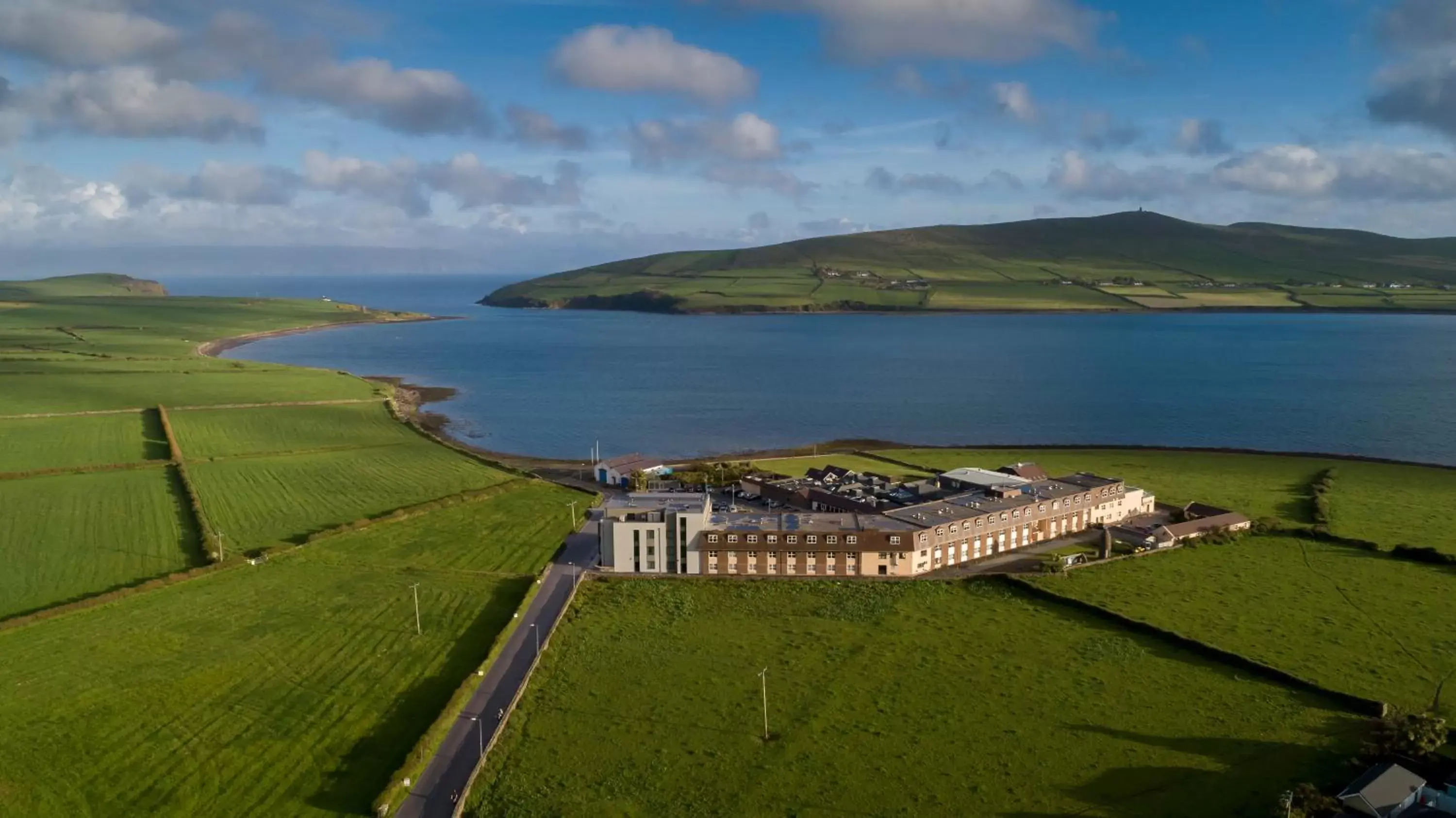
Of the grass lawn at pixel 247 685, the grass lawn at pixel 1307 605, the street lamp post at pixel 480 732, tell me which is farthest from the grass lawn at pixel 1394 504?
the street lamp post at pixel 480 732

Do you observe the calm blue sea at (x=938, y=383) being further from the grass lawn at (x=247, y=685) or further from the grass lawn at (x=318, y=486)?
the grass lawn at (x=247, y=685)

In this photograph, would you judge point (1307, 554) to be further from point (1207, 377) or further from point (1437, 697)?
point (1207, 377)

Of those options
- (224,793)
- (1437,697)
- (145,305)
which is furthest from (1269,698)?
(145,305)

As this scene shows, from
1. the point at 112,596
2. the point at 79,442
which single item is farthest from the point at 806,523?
the point at 79,442

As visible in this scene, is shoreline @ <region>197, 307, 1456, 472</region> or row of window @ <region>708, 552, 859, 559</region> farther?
shoreline @ <region>197, 307, 1456, 472</region>

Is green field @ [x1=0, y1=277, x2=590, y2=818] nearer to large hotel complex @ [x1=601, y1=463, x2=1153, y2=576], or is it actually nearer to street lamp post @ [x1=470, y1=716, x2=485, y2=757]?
street lamp post @ [x1=470, y1=716, x2=485, y2=757]

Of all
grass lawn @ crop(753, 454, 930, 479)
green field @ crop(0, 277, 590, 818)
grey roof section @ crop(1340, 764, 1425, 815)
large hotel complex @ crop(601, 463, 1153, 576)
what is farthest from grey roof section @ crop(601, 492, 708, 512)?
grey roof section @ crop(1340, 764, 1425, 815)
